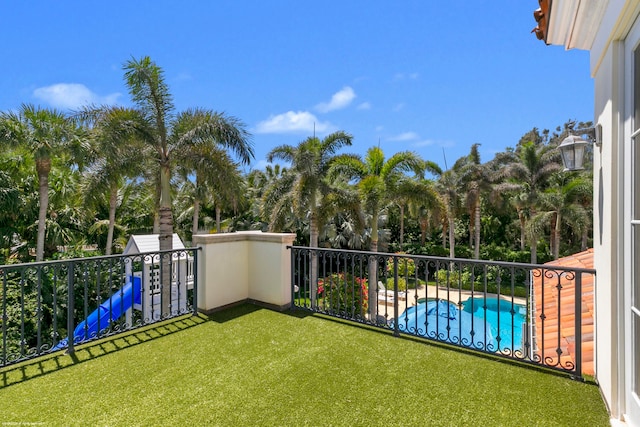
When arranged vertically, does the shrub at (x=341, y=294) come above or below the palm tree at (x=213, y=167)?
below

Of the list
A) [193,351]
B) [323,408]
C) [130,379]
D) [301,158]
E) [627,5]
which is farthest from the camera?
[301,158]

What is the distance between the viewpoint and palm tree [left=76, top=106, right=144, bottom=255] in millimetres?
9297

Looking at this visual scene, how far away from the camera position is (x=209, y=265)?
492 cm

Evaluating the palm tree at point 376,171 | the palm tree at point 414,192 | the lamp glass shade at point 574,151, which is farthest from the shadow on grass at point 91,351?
the palm tree at point 414,192

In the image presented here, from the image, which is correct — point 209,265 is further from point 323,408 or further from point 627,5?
point 627,5

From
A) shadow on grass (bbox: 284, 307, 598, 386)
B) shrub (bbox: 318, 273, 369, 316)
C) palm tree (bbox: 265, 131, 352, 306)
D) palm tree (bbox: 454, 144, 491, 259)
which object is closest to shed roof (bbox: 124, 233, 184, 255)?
palm tree (bbox: 265, 131, 352, 306)

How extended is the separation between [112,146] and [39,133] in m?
6.92

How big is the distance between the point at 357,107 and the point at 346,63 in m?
7.05

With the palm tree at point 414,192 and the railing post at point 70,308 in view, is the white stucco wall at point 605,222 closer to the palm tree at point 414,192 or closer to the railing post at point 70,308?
the railing post at point 70,308

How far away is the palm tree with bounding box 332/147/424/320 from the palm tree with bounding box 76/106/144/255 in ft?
22.3

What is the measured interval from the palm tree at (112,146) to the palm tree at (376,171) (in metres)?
6.81

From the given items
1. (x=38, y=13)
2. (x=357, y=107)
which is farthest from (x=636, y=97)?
(x=357, y=107)

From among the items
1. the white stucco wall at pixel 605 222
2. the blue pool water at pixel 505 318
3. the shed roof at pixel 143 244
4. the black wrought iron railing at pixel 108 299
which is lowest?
the blue pool water at pixel 505 318

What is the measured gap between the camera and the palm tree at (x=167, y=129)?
973cm
